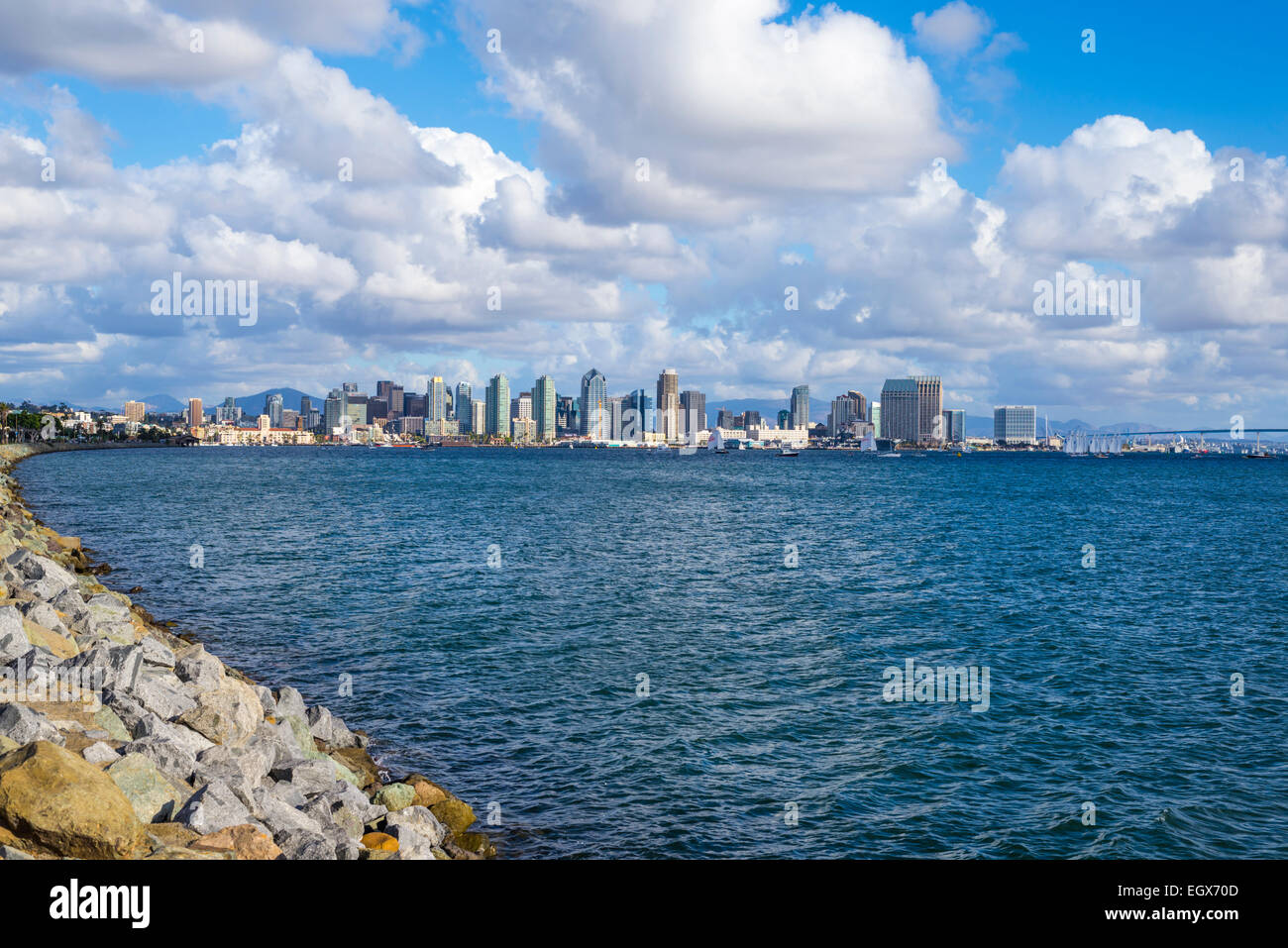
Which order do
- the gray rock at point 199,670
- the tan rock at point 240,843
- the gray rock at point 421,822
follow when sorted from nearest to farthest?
the tan rock at point 240,843
the gray rock at point 421,822
the gray rock at point 199,670

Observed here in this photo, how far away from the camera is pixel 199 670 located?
2177 centimetres

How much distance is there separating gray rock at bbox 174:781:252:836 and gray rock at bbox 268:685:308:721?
800 cm

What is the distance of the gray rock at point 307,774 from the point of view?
16.8m

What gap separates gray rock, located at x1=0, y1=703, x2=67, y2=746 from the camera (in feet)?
44.0

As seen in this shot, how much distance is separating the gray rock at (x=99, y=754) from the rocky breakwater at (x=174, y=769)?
23 mm

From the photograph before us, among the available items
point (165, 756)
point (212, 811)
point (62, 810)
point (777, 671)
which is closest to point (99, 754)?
point (165, 756)

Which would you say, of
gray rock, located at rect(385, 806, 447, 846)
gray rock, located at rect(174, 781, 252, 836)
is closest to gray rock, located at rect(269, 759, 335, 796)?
gray rock, located at rect(385, 806, 447, 846)

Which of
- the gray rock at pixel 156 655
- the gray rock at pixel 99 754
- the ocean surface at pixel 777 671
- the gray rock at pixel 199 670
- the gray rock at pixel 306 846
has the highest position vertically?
the gray rock at pixel 99 754

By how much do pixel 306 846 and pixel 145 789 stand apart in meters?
2.58

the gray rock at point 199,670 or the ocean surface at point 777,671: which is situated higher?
the gray rock at point 199,670

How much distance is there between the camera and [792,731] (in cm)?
2328

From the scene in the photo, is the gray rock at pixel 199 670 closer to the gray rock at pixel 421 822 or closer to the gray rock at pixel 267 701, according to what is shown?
the gray rock at pixel 267 701

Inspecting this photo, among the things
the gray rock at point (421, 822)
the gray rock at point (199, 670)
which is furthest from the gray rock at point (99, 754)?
the gray rock at point (199, 670)
